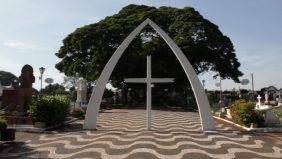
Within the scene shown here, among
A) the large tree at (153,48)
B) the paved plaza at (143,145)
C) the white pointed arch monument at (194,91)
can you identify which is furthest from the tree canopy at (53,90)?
the paved plaza at (143,145)

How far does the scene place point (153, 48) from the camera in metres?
41.4

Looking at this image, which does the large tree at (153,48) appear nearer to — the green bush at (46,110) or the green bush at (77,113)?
the green bush at (77,113)

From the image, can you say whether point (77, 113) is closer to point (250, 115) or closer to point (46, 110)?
point (46, 110)

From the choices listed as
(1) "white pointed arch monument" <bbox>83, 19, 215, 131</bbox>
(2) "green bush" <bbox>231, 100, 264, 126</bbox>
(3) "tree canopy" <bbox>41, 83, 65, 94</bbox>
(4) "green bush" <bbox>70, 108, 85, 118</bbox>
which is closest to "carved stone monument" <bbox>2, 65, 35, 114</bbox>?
(4) "green bush" <bbox>70, 108, 85, 118</bbox>

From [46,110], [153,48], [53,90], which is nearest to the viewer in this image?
[46,110]

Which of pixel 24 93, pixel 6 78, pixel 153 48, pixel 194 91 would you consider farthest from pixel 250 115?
pixel 6 78

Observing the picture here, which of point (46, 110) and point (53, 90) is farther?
point (53, 90)

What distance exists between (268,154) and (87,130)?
9.51 metres

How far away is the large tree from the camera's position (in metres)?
41.5

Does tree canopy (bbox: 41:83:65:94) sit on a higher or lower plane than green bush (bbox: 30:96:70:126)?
higher

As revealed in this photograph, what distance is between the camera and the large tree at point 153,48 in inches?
1634

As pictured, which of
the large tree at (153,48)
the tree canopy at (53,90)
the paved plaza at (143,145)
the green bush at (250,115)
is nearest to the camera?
the paved plaza at (143,145)

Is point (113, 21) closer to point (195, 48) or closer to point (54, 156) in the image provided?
point (195, 48)

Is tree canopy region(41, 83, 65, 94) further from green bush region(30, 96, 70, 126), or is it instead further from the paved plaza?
the paved plaza
